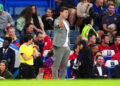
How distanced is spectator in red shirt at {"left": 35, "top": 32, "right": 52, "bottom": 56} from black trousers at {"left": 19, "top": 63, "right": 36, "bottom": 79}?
1650 millimetres

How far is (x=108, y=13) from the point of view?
613 inches

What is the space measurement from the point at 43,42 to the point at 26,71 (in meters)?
1.97

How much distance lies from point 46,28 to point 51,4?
95.5 inches

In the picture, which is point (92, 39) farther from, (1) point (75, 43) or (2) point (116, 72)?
(2) point (116, 72)

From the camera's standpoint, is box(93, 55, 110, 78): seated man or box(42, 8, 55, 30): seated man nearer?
box(93, 55, 110, 78): seated man

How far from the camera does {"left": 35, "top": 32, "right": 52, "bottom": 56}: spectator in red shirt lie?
14.1 meters

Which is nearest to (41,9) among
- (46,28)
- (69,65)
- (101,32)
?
(46,28)

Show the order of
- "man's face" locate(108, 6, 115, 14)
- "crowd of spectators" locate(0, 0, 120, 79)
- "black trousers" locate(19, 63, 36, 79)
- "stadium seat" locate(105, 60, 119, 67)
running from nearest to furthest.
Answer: "black trousers" locate(19, 63, 36, 79)
"crowd of spectators" locate(0, 0, 120, 79)
"stadium seat" locate(105, 60, 119, 67)
"man's face" locate(108, 6, 115, 14)

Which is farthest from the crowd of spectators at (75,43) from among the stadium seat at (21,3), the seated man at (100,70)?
the stadium seat at (21,3)

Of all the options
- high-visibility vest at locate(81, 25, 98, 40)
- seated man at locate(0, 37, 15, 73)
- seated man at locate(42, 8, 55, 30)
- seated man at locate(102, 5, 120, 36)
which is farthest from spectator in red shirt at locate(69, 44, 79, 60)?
seated man at locate(42, 8, 55, 30)

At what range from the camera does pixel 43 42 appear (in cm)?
1426

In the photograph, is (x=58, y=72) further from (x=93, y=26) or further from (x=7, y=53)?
(x=93, y=26)

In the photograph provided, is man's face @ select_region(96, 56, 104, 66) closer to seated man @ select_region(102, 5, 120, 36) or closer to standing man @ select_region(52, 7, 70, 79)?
standing man @ select_region(52, 7, 70, 79)

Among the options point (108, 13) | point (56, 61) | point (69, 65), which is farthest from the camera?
point (108, 13)
